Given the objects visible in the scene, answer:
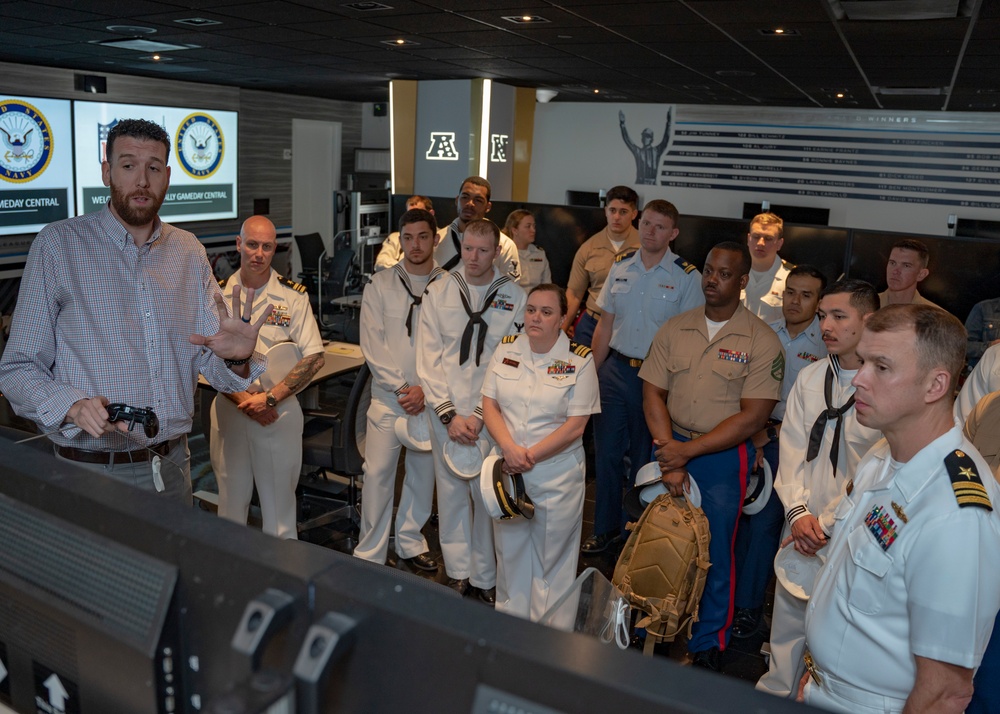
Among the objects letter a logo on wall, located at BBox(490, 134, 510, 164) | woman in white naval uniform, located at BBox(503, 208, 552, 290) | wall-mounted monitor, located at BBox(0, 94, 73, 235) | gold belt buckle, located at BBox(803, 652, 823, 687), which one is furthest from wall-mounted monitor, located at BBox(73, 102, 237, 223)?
gold belt buckle, located at BBox(803, 652, 823, 687)

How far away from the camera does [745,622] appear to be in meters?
Result: 3.75

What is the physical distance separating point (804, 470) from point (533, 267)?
391 cm

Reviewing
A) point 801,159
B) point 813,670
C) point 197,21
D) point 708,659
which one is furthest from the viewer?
point 801,159

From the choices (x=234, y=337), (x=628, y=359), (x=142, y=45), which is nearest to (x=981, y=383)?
(x=628, y=359)

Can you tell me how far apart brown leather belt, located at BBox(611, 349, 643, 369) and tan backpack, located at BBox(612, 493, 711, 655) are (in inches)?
51.7

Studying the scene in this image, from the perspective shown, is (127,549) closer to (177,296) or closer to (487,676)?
(487,676)

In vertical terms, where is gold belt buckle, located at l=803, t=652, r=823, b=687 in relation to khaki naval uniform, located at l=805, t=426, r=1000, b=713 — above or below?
below

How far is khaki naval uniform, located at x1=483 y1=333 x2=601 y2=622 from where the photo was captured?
3.42m

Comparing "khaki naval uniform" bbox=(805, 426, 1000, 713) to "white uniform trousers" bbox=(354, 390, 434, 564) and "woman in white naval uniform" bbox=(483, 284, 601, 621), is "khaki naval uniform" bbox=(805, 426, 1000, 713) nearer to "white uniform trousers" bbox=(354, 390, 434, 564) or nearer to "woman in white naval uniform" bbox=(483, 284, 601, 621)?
"woman in white naval uniform" bbox=(483, 284, 601, 621)

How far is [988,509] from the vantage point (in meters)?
1.57

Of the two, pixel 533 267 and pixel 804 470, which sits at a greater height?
pixel 533 267

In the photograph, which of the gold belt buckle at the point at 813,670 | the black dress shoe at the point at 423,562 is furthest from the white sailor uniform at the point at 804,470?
the black dress shoe at the point at 423,562

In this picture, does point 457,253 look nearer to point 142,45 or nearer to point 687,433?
point 687,433

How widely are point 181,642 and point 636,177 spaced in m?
12.3
